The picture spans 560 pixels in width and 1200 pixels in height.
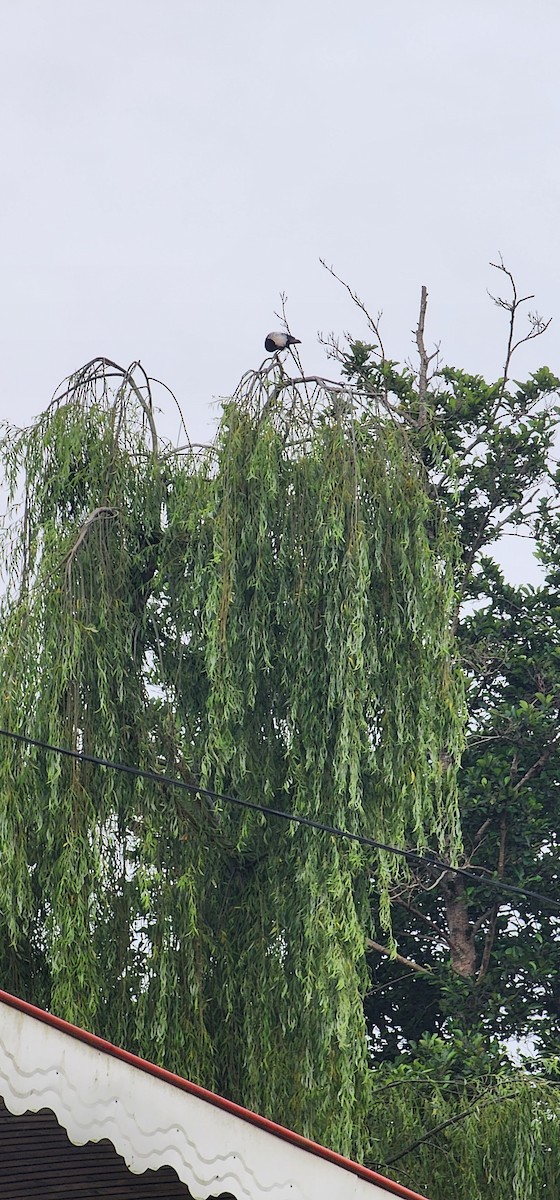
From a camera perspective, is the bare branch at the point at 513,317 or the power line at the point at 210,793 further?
the bare branch at the point at 513,317

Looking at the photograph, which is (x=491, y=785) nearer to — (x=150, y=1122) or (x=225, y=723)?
(x=225, y=723)

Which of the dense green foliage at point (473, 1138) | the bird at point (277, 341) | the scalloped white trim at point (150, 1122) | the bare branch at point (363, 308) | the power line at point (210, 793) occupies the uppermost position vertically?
the bare branch at point (363, 308)

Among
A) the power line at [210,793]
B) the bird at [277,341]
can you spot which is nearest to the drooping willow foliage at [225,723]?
the power line at [210,793]

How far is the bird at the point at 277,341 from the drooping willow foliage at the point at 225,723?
0.43 metres

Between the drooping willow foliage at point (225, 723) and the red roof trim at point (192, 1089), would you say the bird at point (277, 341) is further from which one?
the red roof trim at point (192, 1089)

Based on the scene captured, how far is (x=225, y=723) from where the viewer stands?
Result: 33.2 feet

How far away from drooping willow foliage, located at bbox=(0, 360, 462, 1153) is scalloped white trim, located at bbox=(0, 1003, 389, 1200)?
3144 millimetres

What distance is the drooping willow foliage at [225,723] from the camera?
32.3 ft

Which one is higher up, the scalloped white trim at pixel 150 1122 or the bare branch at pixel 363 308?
the bare branch at pixel 363 308

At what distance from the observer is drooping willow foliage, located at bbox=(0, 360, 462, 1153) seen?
985 cm

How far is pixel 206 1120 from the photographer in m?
6.51

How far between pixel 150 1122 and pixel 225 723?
3909 millimetres

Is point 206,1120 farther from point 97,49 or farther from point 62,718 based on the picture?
point 97,49

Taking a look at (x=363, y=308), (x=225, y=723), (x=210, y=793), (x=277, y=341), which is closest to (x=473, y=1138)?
(x=210, y=793)
